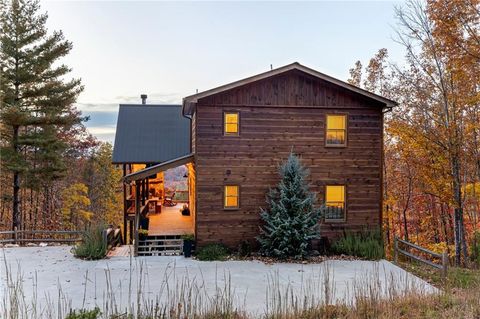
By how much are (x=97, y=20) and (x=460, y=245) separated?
16.8m

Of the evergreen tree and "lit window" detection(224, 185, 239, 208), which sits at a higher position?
the evergreen tree

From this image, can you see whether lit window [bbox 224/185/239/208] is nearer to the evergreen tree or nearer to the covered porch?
the covered porch

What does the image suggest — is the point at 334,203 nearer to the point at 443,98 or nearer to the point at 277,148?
the point at 277,148

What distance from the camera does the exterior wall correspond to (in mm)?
12711

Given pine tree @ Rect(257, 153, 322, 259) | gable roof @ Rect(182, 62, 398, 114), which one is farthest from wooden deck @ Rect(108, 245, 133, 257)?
gable roof @ Rect(182, 62, 398, 114)

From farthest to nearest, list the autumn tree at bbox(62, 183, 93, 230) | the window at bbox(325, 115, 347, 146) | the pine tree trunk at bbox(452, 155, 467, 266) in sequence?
the autumn tree at bbox(62, 183, 93, 230)
the pine tree trunk at bbox(452, 155, 467, 266)
the window at bbox(325, 115, 347, 146)

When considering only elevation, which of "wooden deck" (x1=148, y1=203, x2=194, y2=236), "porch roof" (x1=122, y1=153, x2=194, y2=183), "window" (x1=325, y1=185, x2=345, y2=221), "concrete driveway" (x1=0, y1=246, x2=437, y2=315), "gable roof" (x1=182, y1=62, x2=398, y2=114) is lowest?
"concrete driveway" (x1=0, y1=246, x2=437, y2=315)

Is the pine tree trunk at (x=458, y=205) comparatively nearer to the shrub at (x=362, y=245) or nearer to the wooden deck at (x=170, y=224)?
the shrub at (x=362, y=245)

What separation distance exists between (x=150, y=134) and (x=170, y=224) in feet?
14.1

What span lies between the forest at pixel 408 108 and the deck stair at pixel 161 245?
2902 mm

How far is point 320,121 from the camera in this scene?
43.8 ft

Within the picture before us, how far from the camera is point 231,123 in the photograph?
12953mm

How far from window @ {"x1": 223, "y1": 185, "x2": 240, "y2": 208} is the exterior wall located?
0.59ft

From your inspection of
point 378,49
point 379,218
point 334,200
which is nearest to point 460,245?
point 379,218
